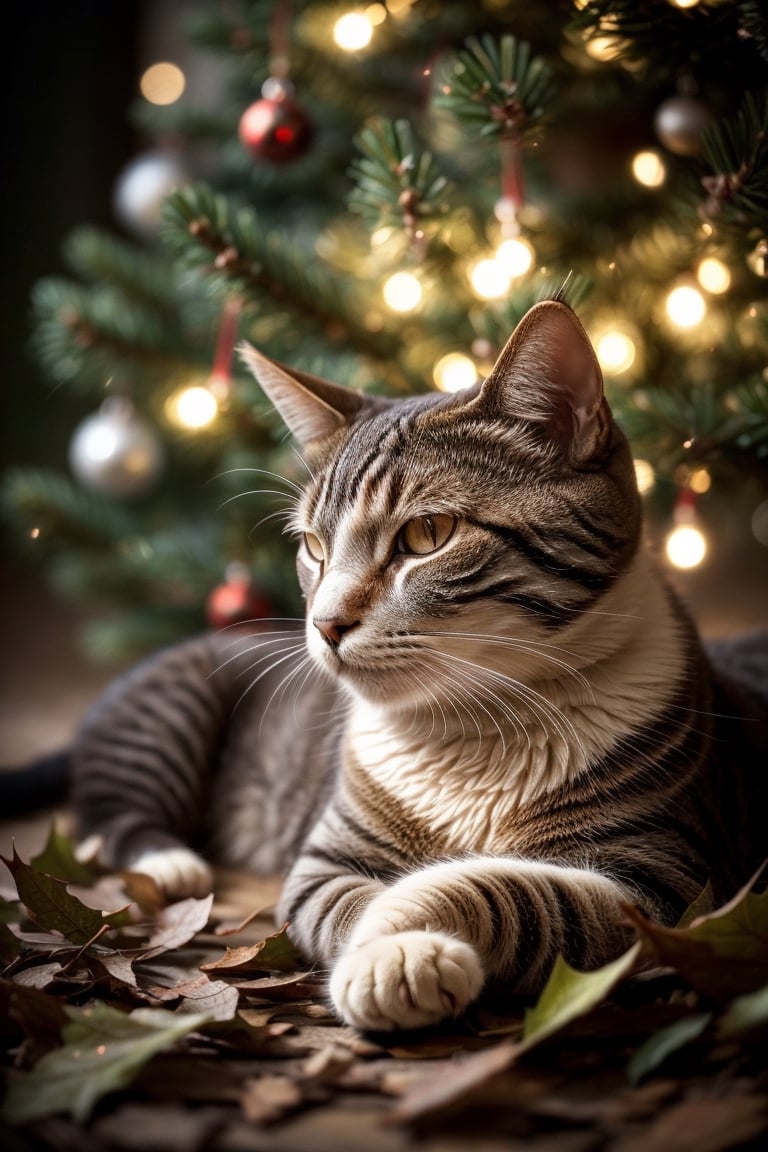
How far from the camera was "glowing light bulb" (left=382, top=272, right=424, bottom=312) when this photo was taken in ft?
4.91

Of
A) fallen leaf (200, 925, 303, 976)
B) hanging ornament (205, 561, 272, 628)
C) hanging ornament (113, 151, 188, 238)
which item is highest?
hanging ornament (113, 151, 188, 238)

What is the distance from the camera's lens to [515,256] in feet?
4.21

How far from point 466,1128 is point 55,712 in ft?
5.57

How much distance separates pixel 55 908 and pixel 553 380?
0.72 m

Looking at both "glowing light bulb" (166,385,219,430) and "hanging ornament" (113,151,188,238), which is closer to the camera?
"glowing light bulb" (166,385,219,430)

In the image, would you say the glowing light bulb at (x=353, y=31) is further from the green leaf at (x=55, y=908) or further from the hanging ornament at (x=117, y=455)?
the green leaf at (x=55, y=908)

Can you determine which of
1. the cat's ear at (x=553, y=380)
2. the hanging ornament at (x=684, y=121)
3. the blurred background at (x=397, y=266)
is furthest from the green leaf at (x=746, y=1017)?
the hanging ornament at (x=684, y=121)

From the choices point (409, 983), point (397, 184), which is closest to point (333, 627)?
point (409, 983)

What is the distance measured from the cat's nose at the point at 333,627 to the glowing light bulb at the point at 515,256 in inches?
24.8

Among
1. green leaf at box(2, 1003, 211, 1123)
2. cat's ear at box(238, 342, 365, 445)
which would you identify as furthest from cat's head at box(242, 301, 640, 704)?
green leaf at box(2, 1003, 211, 1123)

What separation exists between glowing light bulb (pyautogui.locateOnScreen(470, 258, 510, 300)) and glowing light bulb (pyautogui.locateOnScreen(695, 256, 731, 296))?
0.33 m

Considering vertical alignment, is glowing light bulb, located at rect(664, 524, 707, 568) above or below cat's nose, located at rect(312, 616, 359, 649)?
above

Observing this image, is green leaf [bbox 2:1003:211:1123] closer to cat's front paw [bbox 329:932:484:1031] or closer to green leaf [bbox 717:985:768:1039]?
Result: cat's front paw [bbox 329:932:484:1031]

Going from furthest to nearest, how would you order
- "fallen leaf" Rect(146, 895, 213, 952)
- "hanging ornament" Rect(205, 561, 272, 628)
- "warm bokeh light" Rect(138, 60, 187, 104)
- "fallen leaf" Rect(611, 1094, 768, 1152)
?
1. "warm bokeh light" Rect(138, 60, 187, 104)
2. "hanging ornament" Rect(205, 561, 272, 628)
3. "fallen leaf" Rect(146, 895, 213, 952)
4. "fallen leaf" Rect(611, 1094, 768, 1152)
